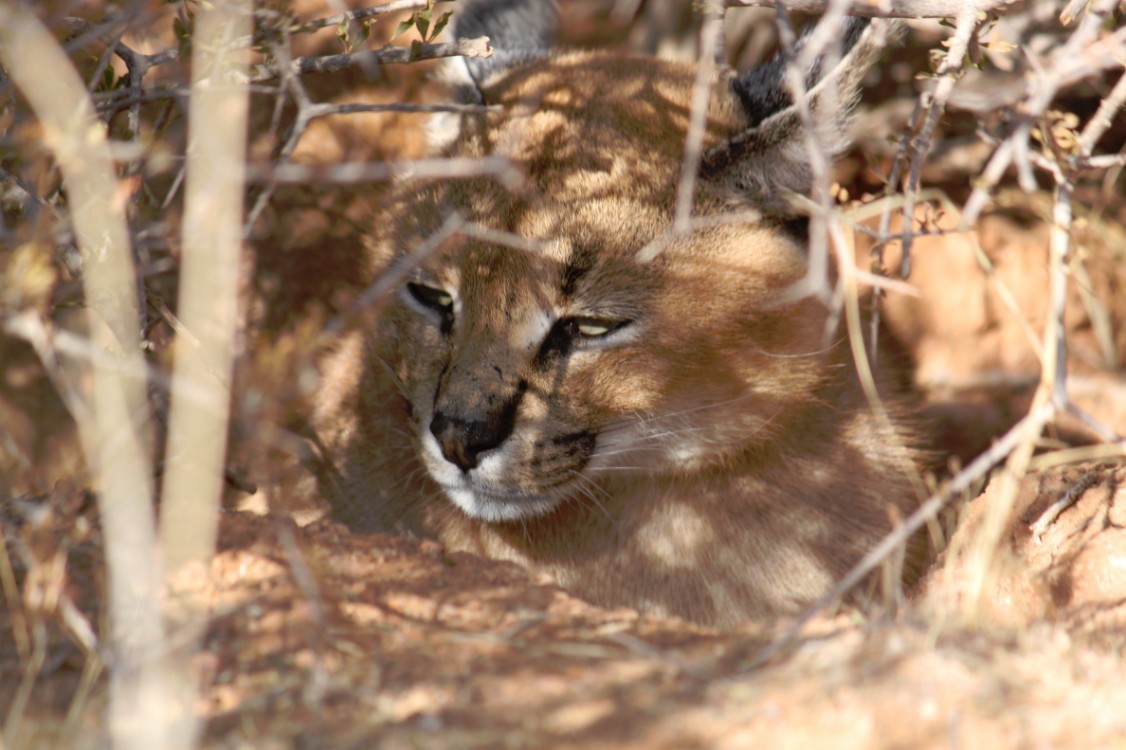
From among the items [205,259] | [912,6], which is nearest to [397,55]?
[205,259]

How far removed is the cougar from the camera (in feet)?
9.12

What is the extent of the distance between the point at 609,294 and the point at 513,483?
576mm

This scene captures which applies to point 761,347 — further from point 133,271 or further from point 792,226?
point 133,271

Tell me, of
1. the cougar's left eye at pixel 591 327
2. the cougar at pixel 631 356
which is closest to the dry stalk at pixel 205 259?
the cougar at pixel 631 356

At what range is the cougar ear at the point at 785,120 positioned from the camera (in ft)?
8.66

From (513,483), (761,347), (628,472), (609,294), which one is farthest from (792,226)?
(513,483)

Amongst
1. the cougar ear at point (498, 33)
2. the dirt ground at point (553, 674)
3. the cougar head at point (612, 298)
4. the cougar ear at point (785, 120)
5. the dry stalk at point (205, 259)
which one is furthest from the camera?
the cougar ear at point (498, 33)

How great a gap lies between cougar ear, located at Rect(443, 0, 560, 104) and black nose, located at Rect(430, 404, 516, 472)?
116cm

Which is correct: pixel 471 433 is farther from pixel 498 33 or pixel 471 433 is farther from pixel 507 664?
pixel 498 33

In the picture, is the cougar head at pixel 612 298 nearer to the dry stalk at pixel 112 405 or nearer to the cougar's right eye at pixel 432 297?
the cougar's right eye at pixel 432 297

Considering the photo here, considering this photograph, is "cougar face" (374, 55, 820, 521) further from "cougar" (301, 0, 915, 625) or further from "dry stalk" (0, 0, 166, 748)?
"dry stalk" (0, 0, 166, 748)

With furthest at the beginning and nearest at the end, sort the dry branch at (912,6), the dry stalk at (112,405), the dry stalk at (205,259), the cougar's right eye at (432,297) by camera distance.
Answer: the cougar's right eye at (432,297) → the dry branch at (912,6) → the dry stalk at (205,259) → the dry stalk at (112,405)

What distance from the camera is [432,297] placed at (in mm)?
3131

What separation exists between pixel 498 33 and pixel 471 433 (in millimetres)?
1767
